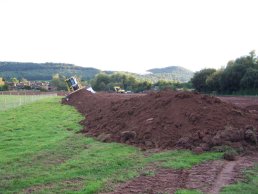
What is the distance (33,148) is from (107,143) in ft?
9.25

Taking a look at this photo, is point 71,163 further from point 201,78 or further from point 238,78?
point 201,78

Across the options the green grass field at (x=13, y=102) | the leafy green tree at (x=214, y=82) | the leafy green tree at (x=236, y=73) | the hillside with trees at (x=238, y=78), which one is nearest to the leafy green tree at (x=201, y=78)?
the hillside with trees at (x=238, y=78)

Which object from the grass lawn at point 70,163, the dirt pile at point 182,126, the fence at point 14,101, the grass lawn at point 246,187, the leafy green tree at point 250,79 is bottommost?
the fence at point 14,101

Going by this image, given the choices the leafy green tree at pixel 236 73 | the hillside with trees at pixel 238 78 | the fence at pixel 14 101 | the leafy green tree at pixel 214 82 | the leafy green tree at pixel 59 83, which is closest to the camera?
the fence at pixel 14 101

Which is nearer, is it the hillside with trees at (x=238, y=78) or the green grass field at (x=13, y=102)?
the green grass field at (x=13, y=102)

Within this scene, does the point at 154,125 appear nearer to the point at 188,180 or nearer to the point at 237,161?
the point at 237,161

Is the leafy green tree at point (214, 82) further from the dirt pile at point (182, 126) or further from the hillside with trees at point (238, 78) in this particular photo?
the dirt pile at point (182, 126)

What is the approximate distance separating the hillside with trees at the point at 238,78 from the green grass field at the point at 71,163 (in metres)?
48.7

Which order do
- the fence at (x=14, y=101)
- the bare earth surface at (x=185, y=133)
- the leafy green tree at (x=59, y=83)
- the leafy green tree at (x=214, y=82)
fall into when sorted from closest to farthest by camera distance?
the bare earth surface at (x=185, y=133), the fence at (x=14, y=101), the leafy green tree at (x=214, y=82), the leafy green tree at (x=59, y=83)

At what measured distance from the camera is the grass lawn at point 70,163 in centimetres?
980

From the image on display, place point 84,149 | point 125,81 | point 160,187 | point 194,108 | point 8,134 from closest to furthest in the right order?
point 160,187 → point 84,149 → point 194,108 → point 8,134 → point 125,81

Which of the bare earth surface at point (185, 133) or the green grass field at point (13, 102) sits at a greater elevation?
the bare earth surface at point (185, 133)

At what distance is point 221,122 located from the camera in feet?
53.0

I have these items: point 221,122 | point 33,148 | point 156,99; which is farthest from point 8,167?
point 156,99
